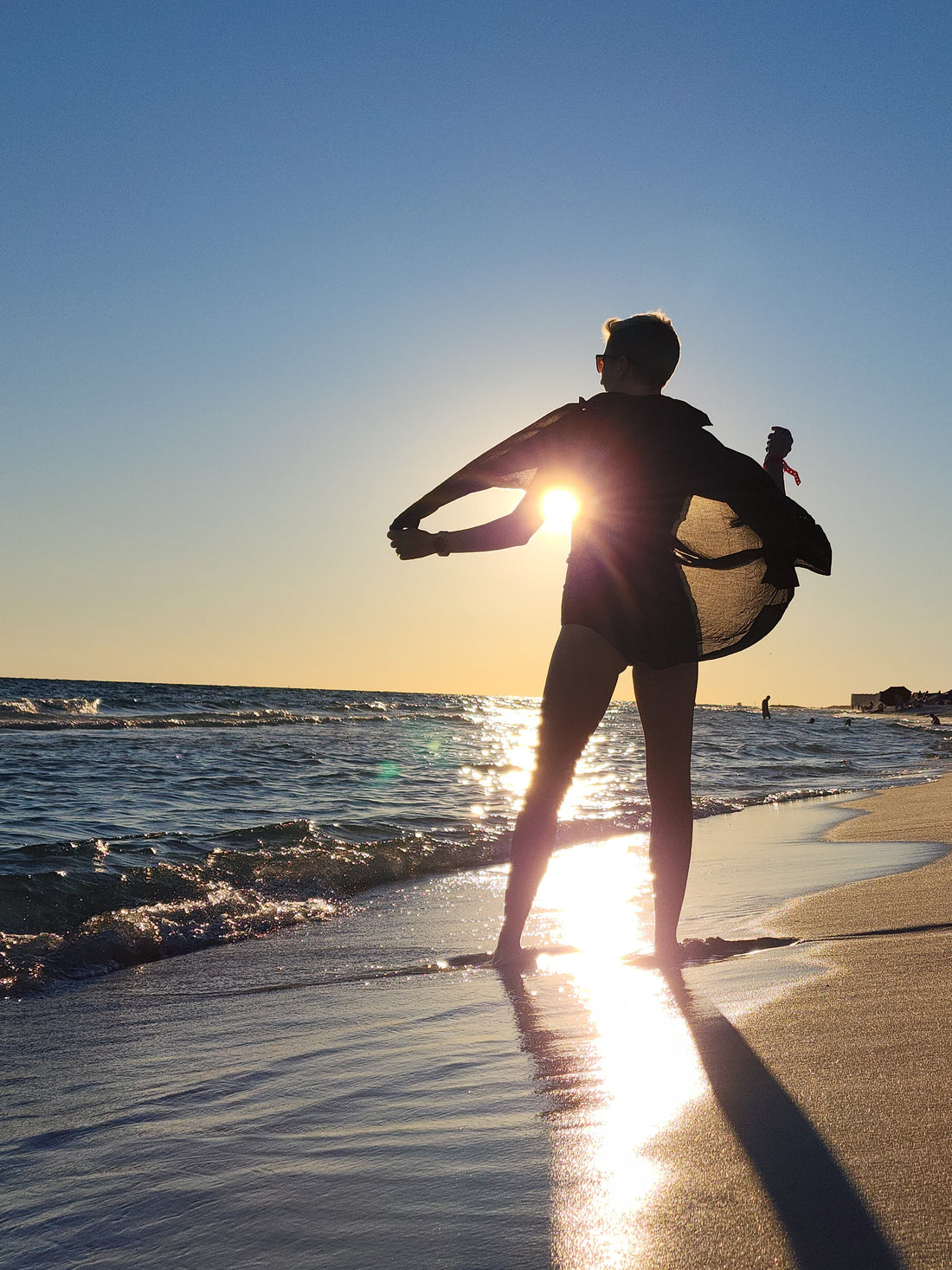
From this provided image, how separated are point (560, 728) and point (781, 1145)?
5.30 feet

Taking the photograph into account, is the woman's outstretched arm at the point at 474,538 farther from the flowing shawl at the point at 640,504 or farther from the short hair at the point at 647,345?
the short hair at the point at 647,345

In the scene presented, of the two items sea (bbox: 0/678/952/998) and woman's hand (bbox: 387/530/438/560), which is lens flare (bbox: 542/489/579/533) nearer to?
woman's hand (bbox: 387/530/438/560)

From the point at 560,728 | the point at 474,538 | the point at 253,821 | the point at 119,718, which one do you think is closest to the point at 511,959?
the point at 560,728

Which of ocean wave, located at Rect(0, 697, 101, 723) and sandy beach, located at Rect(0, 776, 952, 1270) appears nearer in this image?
sandy beach, located at Rect(0, 776, 952, 1270)

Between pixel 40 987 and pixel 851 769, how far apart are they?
14.2 meters

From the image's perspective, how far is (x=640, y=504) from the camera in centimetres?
290

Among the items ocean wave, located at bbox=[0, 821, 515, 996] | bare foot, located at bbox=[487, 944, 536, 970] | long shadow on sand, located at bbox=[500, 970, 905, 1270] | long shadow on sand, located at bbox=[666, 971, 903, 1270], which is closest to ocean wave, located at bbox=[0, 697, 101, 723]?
ocean wave, located at bbox=[0, 821, 515, 996]

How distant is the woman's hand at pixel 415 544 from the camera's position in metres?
2.81

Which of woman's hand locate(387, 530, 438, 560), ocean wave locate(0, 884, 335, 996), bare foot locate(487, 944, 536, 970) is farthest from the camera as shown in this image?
ocean wave locate(0, 884, 335, 996)

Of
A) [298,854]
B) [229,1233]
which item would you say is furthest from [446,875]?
[229,1233]

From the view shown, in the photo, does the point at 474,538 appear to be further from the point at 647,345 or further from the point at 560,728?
the point at 647,345

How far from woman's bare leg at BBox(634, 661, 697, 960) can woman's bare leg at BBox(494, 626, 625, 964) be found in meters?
0.13

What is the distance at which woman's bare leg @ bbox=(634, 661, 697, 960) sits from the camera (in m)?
2.87

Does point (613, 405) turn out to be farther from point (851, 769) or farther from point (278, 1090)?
point (851, 769)
